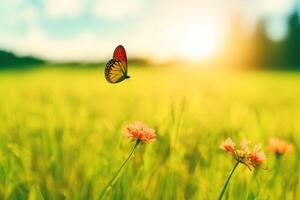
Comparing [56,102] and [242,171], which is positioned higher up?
[56,102]

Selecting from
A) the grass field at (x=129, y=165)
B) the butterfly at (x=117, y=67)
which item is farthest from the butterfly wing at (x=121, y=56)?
the grass field at (x=129, y=165)

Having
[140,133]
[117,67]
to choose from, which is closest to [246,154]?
[140,133]

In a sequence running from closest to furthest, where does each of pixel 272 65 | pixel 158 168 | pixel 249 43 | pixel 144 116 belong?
pixel 158 168 → pixel 144 116 → pixel 272 65 → pixel 249 43

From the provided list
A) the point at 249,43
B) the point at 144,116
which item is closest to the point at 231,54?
the point at 249,43

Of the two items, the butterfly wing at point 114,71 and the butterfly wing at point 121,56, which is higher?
the butterfly wing at point 121,56

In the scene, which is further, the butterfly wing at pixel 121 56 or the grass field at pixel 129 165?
the grass field at pixel 129 165

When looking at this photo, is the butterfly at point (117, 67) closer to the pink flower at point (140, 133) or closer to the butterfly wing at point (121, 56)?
the butterfly wing at point (121, 56)

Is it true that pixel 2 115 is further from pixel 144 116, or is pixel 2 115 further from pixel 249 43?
pixel 249 43

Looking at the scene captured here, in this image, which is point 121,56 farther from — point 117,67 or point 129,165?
point 129,165
